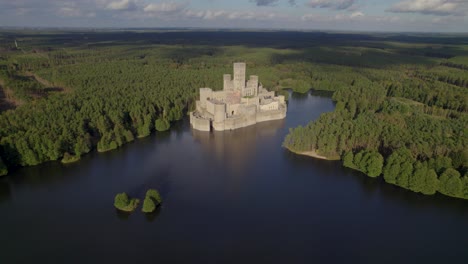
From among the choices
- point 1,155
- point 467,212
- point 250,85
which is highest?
point 250,85

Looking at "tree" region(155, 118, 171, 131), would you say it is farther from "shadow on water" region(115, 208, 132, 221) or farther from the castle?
"shadow on water" region(115, 208, 132, 221)

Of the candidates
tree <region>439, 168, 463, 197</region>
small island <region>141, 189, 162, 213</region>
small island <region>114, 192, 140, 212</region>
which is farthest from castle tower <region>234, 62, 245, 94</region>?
tree <region>439, 168, 463, 197</region>

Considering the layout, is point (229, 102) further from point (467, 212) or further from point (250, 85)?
point (467, 212)

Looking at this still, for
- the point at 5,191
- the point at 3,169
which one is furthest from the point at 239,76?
the point at 5,191

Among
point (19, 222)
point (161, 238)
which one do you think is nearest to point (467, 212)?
point (161, 238)

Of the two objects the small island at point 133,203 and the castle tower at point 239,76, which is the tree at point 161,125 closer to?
the castle tower at point 239,76

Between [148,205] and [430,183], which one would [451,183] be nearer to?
[430,183]
